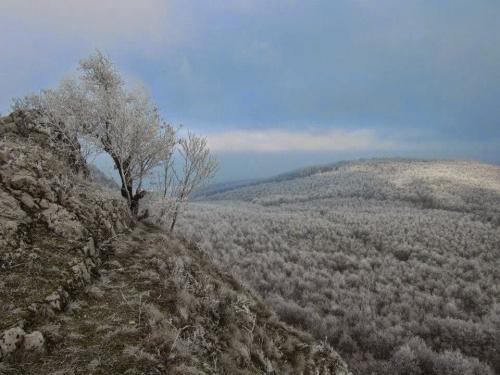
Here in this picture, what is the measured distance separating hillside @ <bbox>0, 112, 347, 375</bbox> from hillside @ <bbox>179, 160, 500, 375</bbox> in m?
2.84

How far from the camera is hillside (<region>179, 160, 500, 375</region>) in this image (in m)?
14.7

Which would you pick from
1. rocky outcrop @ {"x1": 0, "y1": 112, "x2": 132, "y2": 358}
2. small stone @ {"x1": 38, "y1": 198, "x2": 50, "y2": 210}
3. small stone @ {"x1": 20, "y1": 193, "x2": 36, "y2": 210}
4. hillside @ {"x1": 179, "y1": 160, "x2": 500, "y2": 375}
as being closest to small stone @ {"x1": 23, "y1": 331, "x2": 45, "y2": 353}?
rocky outcrop @ {"x1": 0, "y1": 112, "x2": 132, "y2": 358}

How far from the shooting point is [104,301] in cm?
671

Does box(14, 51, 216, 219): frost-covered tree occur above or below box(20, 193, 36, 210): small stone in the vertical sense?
above

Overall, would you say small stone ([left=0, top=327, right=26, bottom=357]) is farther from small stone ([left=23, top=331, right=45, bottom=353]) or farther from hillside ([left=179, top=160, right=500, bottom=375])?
hillside ([left=179, top=160, right=500, bottom=375])

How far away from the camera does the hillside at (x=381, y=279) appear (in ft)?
48.1

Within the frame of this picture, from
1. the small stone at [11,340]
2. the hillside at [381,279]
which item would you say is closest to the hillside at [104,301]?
the small stone at [11,340]

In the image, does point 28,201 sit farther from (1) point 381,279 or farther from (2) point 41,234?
(1) point 381,279

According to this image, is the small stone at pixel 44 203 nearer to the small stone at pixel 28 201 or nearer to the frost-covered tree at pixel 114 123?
the small stone at pixel 28 201

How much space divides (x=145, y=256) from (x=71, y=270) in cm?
240

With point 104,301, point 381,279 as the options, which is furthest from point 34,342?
point 381,279

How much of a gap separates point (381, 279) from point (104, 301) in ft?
59.9

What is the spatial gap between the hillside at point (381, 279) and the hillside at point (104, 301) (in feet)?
9.31

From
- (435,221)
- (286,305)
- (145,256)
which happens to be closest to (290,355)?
(145,256)
